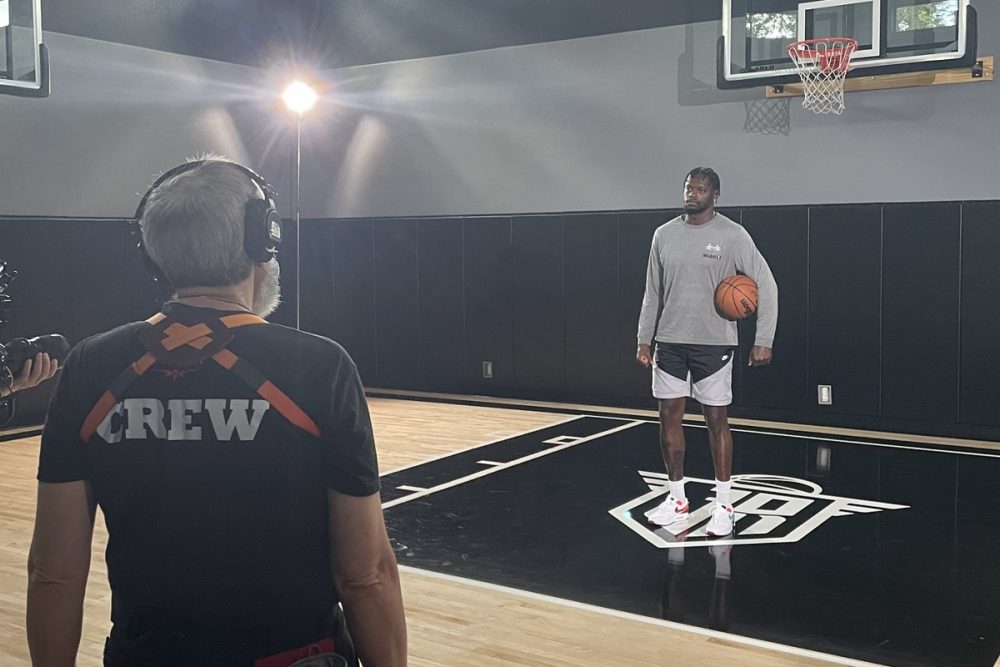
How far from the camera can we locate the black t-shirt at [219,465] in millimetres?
1296

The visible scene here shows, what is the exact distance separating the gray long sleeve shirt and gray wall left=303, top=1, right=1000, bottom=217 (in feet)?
11.2

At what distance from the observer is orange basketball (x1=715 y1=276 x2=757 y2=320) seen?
4293mm

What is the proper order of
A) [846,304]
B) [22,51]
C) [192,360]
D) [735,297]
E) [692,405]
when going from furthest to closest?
1. [692,405]
2. [22,51]
3. [846,304]
4. [735,297]
5. [192,360]

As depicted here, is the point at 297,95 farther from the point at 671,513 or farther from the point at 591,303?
the point at 671,513

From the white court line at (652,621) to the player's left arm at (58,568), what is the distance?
2396mm

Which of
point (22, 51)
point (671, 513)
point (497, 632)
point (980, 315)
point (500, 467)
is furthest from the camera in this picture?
point (22, 51)

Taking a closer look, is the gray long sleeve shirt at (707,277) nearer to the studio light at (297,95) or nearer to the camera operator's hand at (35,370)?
the camera operator's hand at (35,370)

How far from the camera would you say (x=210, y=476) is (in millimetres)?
1309

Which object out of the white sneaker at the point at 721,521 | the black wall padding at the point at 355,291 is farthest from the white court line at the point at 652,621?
the black wall padding at the point at 355,291

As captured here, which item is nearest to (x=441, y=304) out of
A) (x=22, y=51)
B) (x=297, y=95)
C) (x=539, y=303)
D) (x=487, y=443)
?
(x=539, y=303)

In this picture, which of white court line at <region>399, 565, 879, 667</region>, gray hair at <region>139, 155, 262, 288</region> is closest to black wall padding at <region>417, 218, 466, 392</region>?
white court line at <region>399, 565, 879, 667</region>

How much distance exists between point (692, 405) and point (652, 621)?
4.88 meters

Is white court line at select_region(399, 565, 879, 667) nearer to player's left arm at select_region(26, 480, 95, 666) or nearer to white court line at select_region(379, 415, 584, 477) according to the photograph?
white court line at select_region(379, 415, 584, 477)

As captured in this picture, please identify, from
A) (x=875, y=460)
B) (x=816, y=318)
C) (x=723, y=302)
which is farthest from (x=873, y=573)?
(x=816, y=318)
